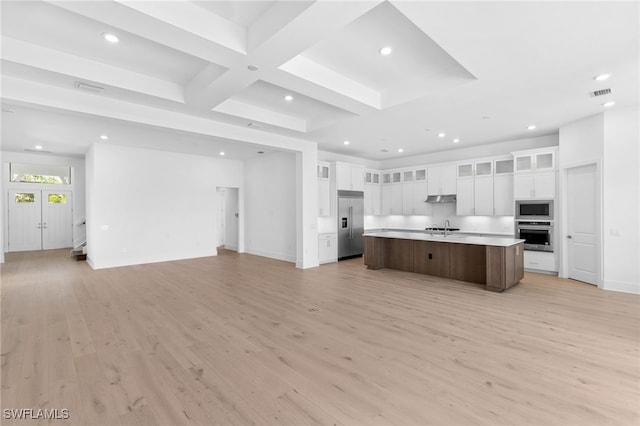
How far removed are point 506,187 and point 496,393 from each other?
609cm

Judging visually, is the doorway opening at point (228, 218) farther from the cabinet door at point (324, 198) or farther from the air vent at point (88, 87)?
the air vent at point (88, 87)

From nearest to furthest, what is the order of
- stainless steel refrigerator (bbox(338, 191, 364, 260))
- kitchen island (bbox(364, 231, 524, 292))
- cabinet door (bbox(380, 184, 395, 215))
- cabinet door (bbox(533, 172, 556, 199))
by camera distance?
kitchen island (bbox(364, 231, 524, 292))
cabinet door (bbox(533, 172, 556, 199))
stainless steel refrigerator (bbox(338, 191, 364, 260))
cabinet door (bbox(380, 184, 395, 215))

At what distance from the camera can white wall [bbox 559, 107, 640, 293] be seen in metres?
5.02

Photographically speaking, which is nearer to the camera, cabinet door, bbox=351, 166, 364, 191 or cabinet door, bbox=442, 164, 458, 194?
cabinet door, bbox=442, 164, 458, 194

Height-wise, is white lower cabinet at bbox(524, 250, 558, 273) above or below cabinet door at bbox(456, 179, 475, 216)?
below

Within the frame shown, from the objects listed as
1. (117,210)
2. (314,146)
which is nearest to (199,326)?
(314,146)

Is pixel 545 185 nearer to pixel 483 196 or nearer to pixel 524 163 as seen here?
pixel 524 163

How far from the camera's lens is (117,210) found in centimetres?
759

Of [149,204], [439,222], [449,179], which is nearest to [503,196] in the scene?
[449,179]

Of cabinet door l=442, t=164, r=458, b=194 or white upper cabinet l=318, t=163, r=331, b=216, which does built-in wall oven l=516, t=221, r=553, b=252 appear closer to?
cabinet door l=442, t=164, r=458, b=194

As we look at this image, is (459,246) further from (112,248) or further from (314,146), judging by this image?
(112,248)

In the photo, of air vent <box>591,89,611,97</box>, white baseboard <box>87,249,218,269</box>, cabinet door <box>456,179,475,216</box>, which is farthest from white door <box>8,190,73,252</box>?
air vent <box>591,89,611,97</box>

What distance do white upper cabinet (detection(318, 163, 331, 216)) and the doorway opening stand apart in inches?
134

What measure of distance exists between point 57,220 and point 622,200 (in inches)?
A: 617
